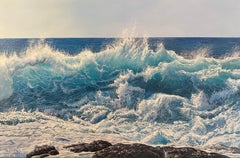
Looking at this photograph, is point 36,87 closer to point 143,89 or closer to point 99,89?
point 99,89

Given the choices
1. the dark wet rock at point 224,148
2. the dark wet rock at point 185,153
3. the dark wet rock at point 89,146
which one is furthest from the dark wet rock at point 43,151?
the dark wet rock at point 224,148

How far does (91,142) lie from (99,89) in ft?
1.84

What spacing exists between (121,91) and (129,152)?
643mm

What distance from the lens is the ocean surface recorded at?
6.09 metres

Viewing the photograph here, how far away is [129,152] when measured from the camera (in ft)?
19.7

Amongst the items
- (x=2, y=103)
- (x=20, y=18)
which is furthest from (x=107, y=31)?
(x=2, y=103)

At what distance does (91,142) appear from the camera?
6070 millimetres

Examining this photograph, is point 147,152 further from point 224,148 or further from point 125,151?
point 224,148

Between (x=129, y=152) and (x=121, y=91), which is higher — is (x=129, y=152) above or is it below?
below

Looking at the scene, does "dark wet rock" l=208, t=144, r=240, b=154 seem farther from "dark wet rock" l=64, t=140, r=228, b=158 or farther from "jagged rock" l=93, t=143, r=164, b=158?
"jagged rock" l=93, t=143, r=164, b=158

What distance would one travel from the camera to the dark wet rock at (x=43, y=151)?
5988 mm

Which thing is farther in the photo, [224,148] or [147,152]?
[224,148]

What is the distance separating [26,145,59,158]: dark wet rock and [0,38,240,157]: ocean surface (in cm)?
7

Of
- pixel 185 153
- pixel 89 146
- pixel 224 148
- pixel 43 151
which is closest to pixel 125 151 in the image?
pixel 89 146
